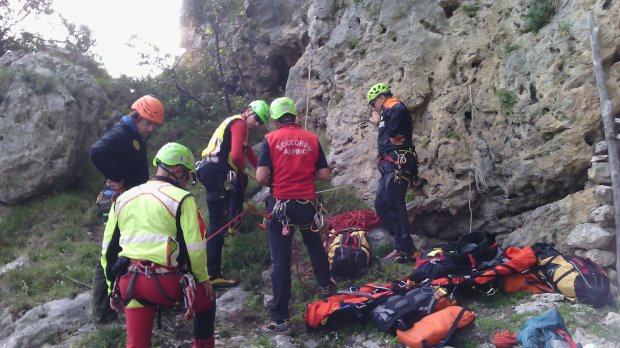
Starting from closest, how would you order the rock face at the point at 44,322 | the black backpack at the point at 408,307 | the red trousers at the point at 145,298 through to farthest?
1. the red trousers at the point at 145,298
2. the black backpack at the point at 408,307
3. the rock face at the point at 44,322

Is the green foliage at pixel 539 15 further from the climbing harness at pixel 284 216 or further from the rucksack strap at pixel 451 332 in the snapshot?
the rucksack strap at pixel 451 332

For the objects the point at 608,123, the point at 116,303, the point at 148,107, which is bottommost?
the point at 116,303

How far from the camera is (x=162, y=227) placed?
375 cm

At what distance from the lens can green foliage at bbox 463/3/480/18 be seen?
7.41m

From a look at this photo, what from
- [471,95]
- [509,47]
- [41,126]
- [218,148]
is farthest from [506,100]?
[41,126]

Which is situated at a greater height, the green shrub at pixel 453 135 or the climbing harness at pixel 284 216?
the green shrub at pixel 453 135

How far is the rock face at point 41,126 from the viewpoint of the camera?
28.3 feet

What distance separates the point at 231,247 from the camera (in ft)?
23.0

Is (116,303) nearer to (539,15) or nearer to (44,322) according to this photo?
(44,322)

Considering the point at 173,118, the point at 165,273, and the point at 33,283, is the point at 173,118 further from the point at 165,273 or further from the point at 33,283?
the point at 165,273

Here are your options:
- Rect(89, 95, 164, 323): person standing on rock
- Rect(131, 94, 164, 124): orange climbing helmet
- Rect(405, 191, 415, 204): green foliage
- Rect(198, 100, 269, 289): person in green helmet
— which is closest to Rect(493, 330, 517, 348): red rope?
Rect(198, 100, 269, 289): person in green helmet

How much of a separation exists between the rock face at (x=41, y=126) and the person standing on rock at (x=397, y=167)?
18.6 feet

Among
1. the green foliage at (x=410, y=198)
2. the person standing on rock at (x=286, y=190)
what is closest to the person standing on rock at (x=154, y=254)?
the person standing on rock at (x=286, y=190)

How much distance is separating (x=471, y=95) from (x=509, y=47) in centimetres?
78
